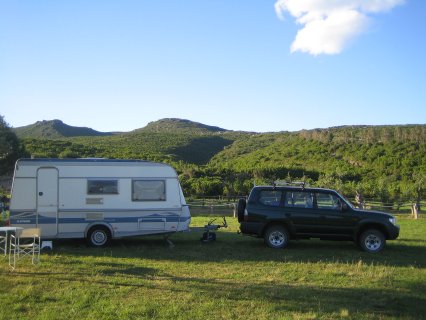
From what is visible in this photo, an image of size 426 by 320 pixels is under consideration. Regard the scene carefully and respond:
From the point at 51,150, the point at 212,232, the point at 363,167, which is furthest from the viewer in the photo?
the point at 363,167

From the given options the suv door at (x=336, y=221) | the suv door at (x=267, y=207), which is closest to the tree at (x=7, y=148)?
the suv door at (x=267, y=207)

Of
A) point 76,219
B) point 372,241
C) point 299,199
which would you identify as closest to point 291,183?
point 299,199

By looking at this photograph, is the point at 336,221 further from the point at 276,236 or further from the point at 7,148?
the point at 7,148

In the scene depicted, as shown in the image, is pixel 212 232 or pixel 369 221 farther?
pixel 212 232

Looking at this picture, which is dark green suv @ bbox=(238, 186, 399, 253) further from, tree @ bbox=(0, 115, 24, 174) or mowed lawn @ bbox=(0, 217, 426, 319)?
tree @ bbox=(0, 115, 24, 174)

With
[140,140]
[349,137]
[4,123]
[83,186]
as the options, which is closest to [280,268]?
[83,186]

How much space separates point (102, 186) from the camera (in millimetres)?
12656

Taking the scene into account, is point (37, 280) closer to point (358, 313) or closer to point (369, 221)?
point (358, 313)

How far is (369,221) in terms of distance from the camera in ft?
39.7

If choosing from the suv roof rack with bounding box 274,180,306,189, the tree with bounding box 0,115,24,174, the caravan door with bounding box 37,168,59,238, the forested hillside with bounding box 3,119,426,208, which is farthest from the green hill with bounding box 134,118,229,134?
the caravan door with bounding box 37,168,59,238

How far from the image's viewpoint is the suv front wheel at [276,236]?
40.6 ft

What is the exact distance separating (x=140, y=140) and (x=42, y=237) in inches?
2235

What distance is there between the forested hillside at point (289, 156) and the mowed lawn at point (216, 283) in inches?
958

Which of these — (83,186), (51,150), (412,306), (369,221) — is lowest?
(412,306)
